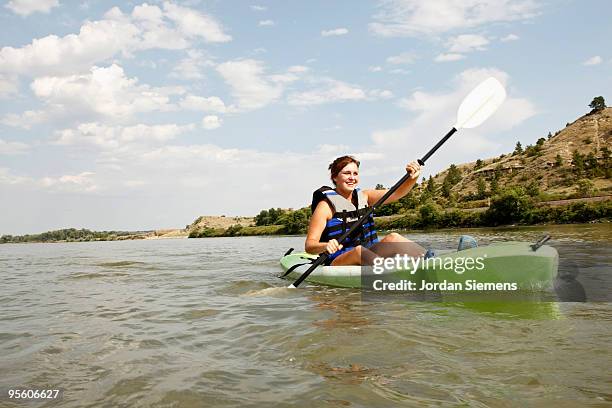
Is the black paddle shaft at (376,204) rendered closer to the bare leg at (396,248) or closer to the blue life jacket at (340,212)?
the blue life jacket at (340,212)

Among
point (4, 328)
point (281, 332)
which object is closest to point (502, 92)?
point (281, 332)

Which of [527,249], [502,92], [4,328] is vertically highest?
[502,92]

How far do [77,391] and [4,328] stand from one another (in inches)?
99.2

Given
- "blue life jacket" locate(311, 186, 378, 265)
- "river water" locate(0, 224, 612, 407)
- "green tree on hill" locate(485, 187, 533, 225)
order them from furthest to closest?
"green tree on hill" locate(485, 187, 533, 225) < "blue life jacket" locate(311, 186, 378, 265) < "river water" locate(0, 224, 612, 407)

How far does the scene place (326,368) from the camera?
8.83ft

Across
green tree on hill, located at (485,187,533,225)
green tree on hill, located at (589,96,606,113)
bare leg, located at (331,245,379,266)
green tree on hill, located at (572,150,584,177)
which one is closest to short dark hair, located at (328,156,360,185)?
bare leg, located at (331,245,379,266)

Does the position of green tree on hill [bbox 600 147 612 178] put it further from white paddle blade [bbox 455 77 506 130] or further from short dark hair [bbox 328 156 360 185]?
short dark hair [bbox 328 156 360 185]

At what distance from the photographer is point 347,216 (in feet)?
19.4

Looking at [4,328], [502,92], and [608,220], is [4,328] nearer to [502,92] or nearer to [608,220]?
[502,92]

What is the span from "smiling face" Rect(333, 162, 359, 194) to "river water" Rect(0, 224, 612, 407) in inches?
56.5

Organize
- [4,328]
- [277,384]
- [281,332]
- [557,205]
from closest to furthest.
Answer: [277,384]
[281,332]
[4,328]
[557,205]

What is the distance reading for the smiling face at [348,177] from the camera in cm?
580

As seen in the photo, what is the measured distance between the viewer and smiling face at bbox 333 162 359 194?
5.80m

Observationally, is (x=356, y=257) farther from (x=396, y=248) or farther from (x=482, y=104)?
(x=482, y=104)
